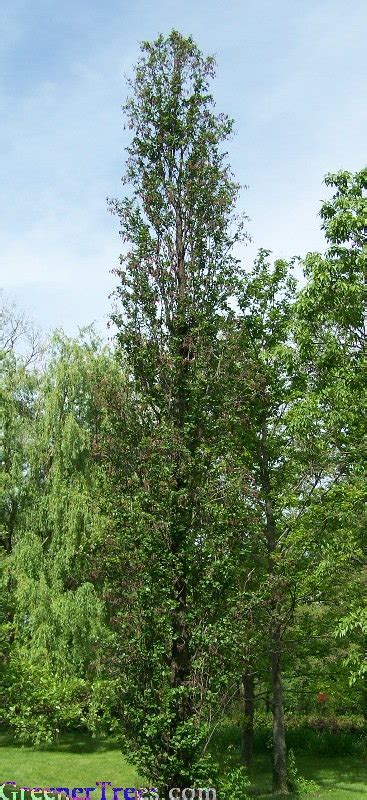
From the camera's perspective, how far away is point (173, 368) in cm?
1105

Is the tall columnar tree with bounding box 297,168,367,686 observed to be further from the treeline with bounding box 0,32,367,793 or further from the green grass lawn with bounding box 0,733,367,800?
the green grass lawn with bounding box 0,733,367,800

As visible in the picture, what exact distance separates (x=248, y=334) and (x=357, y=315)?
175 inches

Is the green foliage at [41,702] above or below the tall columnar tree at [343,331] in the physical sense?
below

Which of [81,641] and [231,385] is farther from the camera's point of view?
[81,641]

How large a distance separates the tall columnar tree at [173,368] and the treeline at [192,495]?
0.04 meters

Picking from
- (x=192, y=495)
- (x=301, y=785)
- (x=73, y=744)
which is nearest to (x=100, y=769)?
(x=73, y=744)

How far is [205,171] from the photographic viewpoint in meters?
12.5

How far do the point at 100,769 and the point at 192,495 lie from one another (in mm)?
9905

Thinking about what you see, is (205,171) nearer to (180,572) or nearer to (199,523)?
(199,523)

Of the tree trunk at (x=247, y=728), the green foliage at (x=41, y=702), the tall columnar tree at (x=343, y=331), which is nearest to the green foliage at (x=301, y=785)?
the tree trunk at (x=247, y=728)

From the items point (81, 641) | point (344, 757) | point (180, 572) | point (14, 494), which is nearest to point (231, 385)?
point (180, 572)

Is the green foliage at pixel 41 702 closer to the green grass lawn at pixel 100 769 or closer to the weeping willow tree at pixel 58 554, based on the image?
the weeping willow tree at pixel 58 554

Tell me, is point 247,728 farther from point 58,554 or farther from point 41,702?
point 58,554

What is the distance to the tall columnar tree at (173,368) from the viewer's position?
31.3 feet
